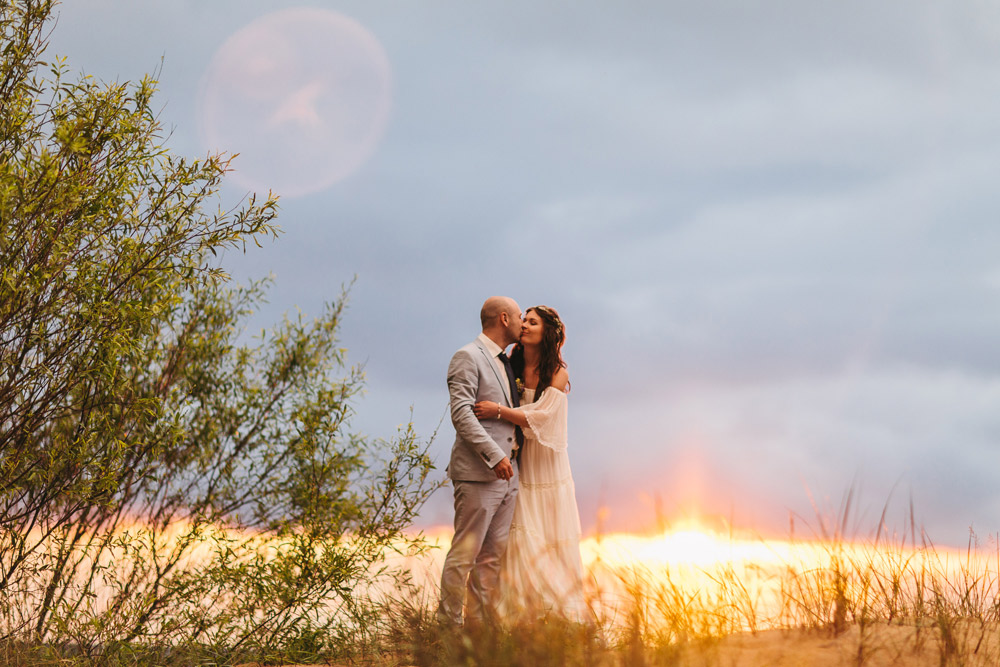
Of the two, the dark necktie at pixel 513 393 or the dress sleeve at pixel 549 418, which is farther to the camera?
the dark necktie at pixel 513 393

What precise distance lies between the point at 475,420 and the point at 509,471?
44 centimetres

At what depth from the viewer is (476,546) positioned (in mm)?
6109

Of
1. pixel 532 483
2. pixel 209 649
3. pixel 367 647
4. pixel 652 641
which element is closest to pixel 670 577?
pixel 652 641

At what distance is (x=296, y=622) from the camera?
645 centimetres

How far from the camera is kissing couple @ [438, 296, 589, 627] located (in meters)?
6.08

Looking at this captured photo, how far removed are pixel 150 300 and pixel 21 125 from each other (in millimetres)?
1629

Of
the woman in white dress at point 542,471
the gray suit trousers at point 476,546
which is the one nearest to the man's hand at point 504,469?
the gray suit trousers at point 476,546

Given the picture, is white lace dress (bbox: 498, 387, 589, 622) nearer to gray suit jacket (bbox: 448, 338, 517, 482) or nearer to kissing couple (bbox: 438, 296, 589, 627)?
kissing couple (bbox: 438, 296, 589, 627)

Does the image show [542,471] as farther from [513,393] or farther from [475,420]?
[475,420]

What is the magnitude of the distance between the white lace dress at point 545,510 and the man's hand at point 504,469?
1.55 feet

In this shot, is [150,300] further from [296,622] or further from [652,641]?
[652,641]

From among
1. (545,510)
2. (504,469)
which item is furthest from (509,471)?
(545,510)

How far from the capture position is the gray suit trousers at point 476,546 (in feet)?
19.8

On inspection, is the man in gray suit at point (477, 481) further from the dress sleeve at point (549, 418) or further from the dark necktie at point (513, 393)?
the dress sleeve at point (549, 418)
